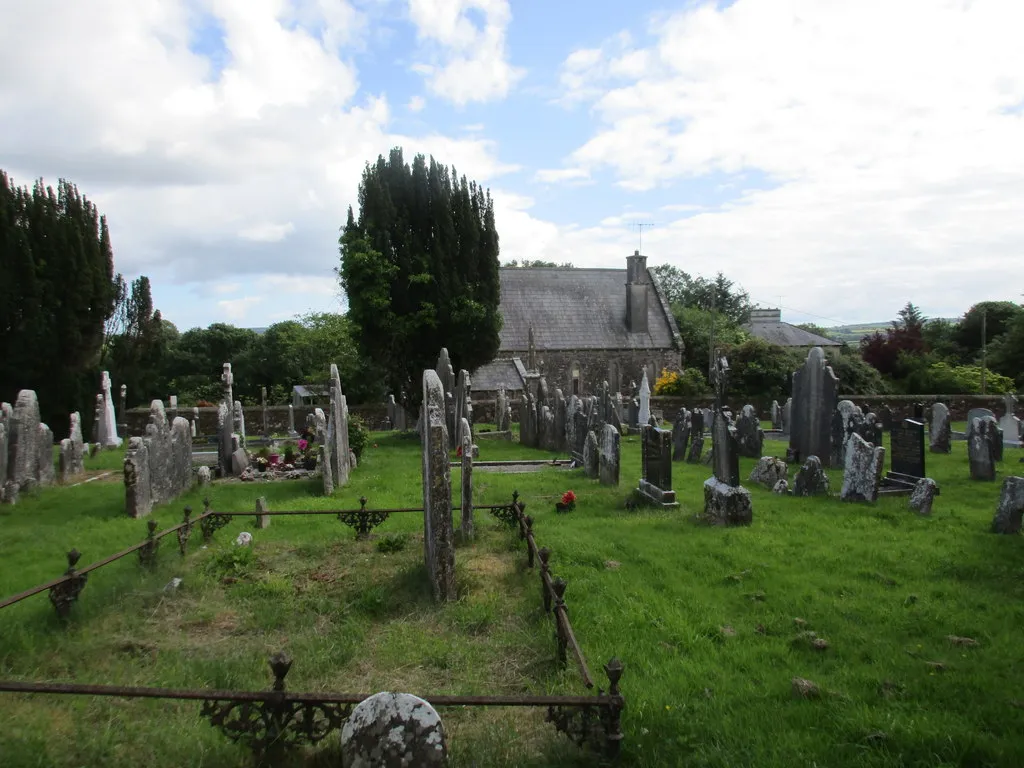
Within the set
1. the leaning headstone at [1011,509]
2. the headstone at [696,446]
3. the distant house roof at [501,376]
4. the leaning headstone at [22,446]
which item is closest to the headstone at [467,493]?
the leaning headstone at [1011,509]

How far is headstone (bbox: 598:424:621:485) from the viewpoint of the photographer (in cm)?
1206

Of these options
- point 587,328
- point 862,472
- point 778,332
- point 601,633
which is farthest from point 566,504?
point 778,332

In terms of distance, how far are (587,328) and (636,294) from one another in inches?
138

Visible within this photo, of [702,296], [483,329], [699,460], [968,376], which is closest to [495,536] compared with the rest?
[699,460]

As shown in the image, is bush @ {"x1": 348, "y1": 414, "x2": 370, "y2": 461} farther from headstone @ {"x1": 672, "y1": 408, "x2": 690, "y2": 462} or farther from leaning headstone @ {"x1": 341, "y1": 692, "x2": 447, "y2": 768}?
leaning headstone @ {"x1": 341, "y1": 692, "x2": 447, "y2": 768}

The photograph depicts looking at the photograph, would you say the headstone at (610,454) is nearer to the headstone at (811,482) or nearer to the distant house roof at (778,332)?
the headstone at (811,482)

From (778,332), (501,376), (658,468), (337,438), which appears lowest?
(658,468)

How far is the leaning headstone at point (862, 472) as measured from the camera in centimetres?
1024

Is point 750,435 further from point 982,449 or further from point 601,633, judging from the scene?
point 601,633

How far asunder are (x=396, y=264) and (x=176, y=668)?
1804 cm

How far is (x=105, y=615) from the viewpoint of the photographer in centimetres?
581

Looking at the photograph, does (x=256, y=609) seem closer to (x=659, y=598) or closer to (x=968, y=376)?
(x=659, y=598)

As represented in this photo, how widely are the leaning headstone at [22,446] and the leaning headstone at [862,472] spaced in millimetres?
13733

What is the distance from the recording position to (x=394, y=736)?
316 centimetres
